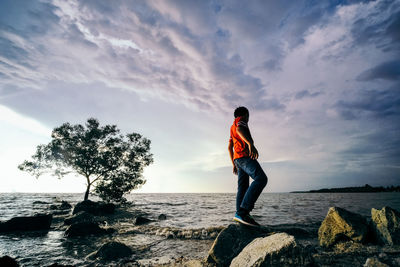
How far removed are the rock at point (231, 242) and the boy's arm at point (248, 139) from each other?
1743 millimetres

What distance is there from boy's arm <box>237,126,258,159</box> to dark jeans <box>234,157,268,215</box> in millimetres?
181

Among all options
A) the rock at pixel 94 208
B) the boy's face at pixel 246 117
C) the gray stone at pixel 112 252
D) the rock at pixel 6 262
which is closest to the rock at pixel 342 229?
the boy's face at pixel 246 117

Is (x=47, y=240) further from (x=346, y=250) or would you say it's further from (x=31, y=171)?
(x=31, y=171)

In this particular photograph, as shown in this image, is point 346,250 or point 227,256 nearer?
point 227,256

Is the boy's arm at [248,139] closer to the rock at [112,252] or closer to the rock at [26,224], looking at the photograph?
the rock at [112,252]

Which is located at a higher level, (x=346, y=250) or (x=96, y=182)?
(x=96, y=182)

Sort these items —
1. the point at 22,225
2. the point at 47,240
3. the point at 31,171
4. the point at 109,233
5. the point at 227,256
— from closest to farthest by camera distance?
the point at 227,256
the point at 47,240
the point at 109,233
the point at 22,225
the point at 31,171

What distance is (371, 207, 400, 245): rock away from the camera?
4.92 metres


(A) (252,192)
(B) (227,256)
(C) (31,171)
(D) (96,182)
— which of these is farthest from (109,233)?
(C) (31,171)

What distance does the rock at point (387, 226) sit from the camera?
4.92m

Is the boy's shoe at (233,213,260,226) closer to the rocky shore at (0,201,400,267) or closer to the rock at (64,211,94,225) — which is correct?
the rocky shore at (0,201,400,267)

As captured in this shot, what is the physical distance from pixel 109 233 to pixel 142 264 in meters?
4.91

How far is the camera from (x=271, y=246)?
2896mm

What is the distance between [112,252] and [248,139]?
449 cm
